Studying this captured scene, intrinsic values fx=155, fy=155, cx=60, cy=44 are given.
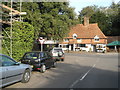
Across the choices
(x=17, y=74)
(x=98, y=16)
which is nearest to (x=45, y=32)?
(x=17, y=74)

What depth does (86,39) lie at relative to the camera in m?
45.5

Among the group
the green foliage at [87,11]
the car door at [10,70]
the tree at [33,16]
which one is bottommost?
the car door at [10,70]

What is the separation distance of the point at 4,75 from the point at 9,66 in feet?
1.88

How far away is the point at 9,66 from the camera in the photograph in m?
6.34

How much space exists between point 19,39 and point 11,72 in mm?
8440

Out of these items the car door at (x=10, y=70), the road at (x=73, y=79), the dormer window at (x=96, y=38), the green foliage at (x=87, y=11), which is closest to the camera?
the car door at (x=10, y=70)

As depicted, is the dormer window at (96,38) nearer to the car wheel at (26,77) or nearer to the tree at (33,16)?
the tree at (33,16)

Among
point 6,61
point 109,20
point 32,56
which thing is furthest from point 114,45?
point 6,61

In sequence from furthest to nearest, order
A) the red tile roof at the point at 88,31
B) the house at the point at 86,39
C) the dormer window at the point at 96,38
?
the red tile roof at the point at 88,31, the dormer window at the point at 96,38, the house at the point at 86,39

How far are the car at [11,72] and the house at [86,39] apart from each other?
36.2 metres

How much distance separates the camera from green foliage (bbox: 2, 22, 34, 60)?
13.9 metres

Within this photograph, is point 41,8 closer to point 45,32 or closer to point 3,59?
point 45,32

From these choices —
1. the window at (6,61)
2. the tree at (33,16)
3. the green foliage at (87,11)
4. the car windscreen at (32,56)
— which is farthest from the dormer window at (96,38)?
the window at (6,61)

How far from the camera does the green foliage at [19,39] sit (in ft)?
45.6
